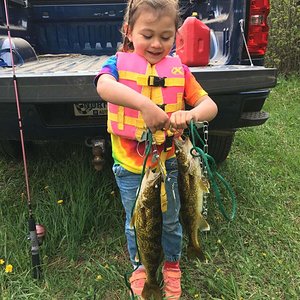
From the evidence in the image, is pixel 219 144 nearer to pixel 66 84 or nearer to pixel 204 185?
pixel 66 84

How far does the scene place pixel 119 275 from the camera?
96.4 inches

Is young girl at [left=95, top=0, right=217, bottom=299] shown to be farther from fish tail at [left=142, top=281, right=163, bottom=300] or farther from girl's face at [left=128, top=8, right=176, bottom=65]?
fish tail at [left=142, top=281, right=163, bottom=300]

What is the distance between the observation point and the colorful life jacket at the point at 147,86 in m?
1.90

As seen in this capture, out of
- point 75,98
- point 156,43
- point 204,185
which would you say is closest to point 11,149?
point 75,98

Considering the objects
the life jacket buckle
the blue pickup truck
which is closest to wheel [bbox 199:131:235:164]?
the blue pickup truck

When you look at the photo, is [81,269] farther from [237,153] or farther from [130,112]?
[237,153]

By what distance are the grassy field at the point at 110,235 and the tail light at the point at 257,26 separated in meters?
1.15

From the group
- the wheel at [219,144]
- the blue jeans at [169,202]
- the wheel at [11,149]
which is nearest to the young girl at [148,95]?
the blue jeans at [169,202]

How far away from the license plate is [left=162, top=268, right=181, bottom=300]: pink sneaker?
1.02 metres

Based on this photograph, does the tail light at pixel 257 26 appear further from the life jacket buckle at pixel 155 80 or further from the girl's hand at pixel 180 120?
the girl's hand at pixel 180 120

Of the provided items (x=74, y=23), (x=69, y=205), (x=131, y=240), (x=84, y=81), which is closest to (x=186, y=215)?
(x=131, y=240)

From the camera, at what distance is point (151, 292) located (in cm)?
210

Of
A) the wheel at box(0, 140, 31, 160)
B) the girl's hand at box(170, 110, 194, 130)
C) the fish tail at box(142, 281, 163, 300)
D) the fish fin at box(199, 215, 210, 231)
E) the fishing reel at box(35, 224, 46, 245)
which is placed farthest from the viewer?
the wheel at box(0, 140, 31, 160)

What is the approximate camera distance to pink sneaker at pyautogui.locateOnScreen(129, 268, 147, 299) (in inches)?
88.5
